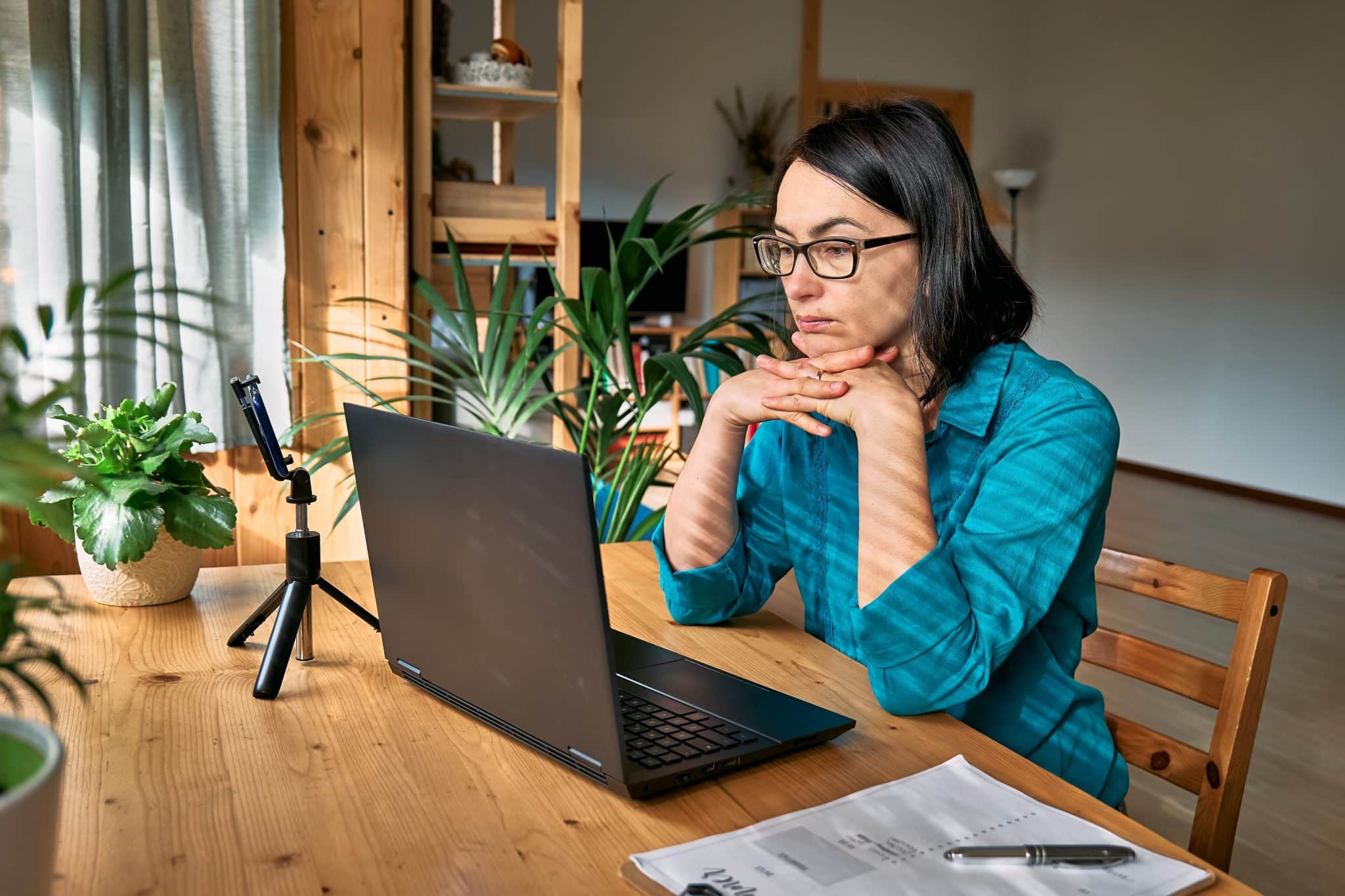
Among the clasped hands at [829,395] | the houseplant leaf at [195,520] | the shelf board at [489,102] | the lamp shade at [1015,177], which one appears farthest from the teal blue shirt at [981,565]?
the lamp shade at [1015,177]

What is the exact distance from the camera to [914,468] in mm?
1088

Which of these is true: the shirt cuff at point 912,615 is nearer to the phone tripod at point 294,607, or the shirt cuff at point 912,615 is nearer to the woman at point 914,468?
the woman at point 914,468

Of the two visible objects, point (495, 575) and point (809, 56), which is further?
point (809, 56)

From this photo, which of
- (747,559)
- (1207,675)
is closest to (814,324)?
(747,559)

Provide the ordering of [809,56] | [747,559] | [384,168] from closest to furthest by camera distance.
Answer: [747,559] < [384,168] < [809,56]

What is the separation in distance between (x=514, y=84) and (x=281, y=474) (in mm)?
2098

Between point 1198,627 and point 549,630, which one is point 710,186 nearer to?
point 1198,627

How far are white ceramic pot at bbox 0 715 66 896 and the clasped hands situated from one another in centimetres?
77

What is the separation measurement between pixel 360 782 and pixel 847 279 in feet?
2.34

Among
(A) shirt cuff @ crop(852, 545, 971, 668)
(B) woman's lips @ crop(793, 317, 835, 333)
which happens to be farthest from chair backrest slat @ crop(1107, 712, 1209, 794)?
(B) woman's lips @ crop(793, 317, 835, 333)

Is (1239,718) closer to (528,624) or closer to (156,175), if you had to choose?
(528,624)

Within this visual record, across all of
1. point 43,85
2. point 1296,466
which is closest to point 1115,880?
point 43,85

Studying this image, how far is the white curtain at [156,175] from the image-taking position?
2439 mm

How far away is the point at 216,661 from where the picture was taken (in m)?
1.15
